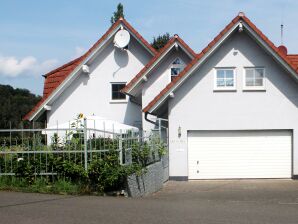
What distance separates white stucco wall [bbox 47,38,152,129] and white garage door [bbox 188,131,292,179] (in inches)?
182

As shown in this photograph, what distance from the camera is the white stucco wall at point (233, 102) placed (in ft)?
66.5

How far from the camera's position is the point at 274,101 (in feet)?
66.7

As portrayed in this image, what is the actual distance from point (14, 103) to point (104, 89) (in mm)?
54934

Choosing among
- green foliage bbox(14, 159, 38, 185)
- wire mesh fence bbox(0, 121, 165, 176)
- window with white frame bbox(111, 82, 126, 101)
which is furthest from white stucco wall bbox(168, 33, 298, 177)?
green foliage bbox(14, 159, 38, 185)

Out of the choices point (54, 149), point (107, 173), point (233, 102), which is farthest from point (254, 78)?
point (54, 149)

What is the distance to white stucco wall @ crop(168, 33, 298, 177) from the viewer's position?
20266 millimetres

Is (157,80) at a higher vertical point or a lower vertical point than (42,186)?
higher

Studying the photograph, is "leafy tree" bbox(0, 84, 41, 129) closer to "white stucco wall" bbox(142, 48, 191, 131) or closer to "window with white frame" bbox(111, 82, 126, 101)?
"window with white frame" bbox(111, 82, 126, 101)

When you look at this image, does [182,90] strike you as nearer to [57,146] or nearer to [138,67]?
[138,67]

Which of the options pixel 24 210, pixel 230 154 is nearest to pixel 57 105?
pixel 230 154

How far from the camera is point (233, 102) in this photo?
805 inches

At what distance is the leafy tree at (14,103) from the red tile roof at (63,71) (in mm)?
37118

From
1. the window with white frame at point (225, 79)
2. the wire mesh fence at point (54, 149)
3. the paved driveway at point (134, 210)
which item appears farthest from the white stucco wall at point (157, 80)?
the paved driveway at point (134, 210)

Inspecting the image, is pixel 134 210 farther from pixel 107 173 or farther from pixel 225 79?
pixel 225 79
